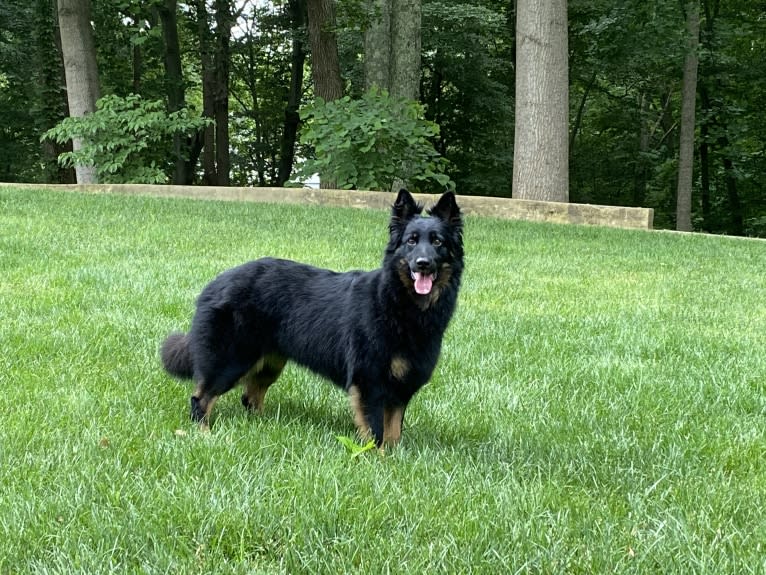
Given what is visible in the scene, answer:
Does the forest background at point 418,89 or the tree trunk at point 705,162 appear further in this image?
the tree trunk at point 705,162

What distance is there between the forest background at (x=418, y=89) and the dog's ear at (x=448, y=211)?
10.7 metres

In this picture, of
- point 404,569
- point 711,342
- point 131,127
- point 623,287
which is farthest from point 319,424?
point 131,127

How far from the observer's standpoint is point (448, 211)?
367 cm

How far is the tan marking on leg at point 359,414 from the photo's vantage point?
139 inches

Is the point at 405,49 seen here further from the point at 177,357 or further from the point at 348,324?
the point at 348,324

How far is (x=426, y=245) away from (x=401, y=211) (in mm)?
301

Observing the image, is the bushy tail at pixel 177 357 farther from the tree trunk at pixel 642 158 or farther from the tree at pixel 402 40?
the tree trunk at pixel 642 158

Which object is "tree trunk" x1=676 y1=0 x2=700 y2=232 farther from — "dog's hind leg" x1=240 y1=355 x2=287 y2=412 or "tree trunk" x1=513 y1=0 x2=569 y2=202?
"dog's hind leg" x1=240 y1=355 x2=287 y2=412

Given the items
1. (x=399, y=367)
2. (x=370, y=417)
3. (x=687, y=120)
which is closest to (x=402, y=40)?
(x=687, y=120)

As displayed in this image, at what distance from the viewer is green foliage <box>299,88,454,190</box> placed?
14.4m

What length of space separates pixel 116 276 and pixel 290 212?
18.1ft

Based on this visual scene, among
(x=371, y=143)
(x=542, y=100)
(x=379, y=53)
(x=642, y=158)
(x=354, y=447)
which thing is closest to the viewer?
(x=354, y=447)

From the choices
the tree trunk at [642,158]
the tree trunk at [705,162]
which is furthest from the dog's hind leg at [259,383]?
the tree trunk at [642,158]

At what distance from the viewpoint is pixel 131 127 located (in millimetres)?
15820
